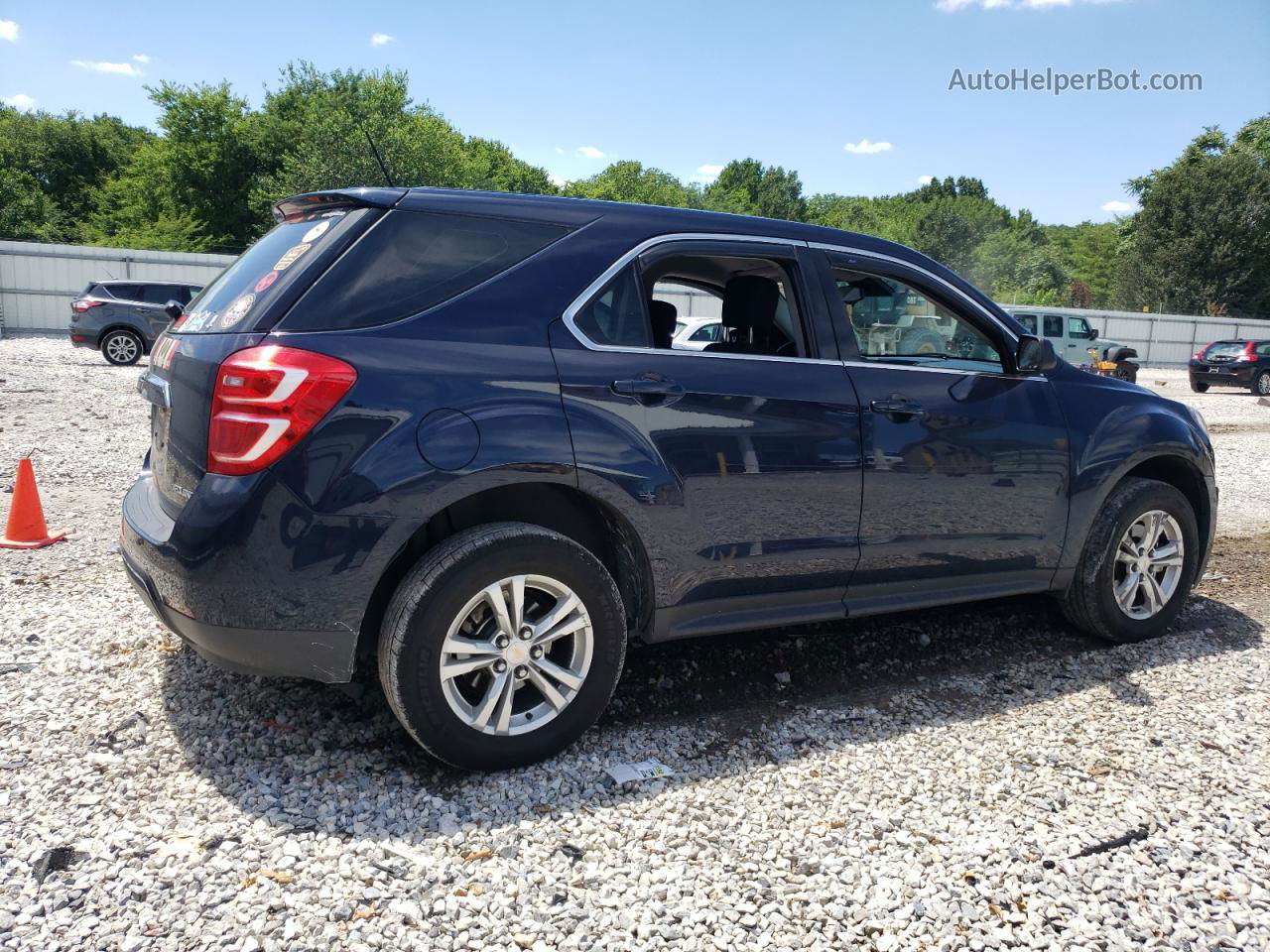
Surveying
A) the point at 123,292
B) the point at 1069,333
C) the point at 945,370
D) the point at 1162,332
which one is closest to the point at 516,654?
the point at 945,370

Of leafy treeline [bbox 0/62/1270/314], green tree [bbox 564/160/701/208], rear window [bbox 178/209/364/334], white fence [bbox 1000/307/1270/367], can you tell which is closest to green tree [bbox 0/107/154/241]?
leafy treeline [bbox 0/62/1270/314]

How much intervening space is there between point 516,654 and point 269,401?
3.54 ft

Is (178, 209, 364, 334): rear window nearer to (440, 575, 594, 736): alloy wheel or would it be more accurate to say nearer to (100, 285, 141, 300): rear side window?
(440, 575, 594, 736): alloy wheel

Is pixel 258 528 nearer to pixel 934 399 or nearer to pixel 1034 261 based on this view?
pixel 934 399

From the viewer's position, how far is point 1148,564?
14.7 feet

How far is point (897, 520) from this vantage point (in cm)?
368

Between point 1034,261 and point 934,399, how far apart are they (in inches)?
3228

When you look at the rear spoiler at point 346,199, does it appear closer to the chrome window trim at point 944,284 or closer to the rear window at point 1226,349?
the chrome window trim at point 944,284

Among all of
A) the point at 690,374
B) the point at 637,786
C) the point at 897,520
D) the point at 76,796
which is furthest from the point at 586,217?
the point at 76,796

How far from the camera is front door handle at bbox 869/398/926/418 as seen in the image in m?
3.60

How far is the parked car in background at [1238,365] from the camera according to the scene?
2314 centimetres

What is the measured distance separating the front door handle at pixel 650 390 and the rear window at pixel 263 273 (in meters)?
1.01

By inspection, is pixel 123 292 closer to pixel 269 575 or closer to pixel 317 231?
pixel 317 231

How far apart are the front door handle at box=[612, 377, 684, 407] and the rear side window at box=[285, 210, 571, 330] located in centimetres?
55
